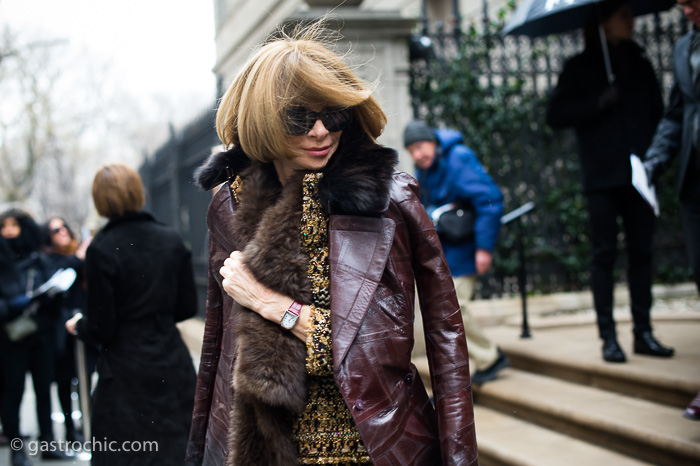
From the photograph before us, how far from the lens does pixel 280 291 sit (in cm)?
188

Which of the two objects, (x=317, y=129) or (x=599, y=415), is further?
(x=599, y=415)

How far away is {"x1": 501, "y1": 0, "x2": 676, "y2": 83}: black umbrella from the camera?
4.79 m

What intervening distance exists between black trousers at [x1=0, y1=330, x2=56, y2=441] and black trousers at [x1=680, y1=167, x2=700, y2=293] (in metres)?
4.97

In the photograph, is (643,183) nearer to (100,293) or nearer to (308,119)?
(308,119)

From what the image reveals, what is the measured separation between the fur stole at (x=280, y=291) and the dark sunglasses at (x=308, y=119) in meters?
0.09

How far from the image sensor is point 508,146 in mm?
7715

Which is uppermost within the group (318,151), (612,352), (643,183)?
(318,151)

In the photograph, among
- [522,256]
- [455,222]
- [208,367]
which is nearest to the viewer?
[208,367]

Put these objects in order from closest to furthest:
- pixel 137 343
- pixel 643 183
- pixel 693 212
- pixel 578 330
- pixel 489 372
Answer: pixel 693 212 → pixel 643 183 → pixel 137 343 → pixel 489 372 → pixel 578 330

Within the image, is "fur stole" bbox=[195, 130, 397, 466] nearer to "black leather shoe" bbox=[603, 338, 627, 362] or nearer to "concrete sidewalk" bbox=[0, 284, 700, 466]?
"concrete sidewalk" bbox=[0, 284, 700, 466]

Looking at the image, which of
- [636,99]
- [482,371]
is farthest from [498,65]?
[482,371]

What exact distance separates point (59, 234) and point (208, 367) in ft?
14.8

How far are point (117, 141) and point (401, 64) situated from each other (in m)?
42.8

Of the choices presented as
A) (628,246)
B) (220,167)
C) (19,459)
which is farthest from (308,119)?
(19,459)
